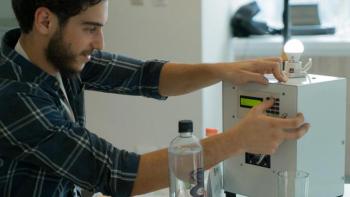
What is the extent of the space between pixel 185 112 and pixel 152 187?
6.05ft

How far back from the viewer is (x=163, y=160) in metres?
1.38

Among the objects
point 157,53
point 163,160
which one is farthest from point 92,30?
point 157,53

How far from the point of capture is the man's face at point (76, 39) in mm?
1439

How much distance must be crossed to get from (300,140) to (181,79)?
0.55 m

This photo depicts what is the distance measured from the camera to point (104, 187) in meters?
1.38

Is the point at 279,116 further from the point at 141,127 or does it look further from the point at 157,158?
the point at 141,127

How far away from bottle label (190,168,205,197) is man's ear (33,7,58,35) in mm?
514

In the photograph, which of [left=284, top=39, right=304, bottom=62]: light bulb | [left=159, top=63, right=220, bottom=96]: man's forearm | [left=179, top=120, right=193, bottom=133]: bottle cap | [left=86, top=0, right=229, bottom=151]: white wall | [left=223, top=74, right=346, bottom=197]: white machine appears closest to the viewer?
[left=179, top=120, right=193, bottom=133]: bottle cap

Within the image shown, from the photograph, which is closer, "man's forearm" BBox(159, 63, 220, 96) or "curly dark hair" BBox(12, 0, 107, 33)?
"curly dark hair" BBox(12, 0, 107, 33)

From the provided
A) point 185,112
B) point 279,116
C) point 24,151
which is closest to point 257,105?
point 279,116

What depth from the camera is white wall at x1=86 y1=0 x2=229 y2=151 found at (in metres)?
3.12

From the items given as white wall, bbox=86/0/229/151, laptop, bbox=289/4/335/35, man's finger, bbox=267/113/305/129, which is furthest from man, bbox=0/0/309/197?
laptop, bbox=289/4/335/35

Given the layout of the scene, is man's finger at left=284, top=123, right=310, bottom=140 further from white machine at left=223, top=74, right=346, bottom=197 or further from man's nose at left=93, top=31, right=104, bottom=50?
man's nose at left=93, top=31, right=104, bottom=50

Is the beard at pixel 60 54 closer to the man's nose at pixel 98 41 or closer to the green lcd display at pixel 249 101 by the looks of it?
the man's nose at pixel 98 41
